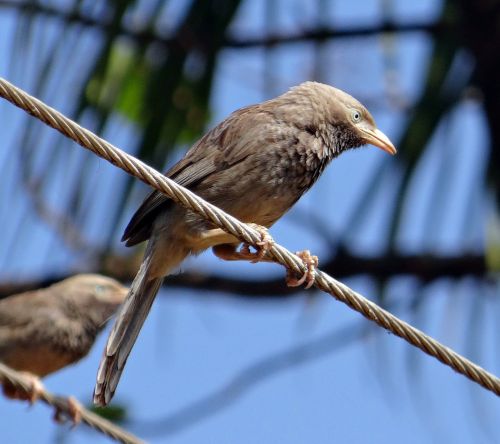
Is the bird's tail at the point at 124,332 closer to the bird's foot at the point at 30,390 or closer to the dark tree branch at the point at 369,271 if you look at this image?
the bird's foot at the point at 30,390

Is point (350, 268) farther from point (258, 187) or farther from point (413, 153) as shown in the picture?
point (258, 187)

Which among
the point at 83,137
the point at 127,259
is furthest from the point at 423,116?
the point at 83,137

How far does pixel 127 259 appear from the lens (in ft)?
32.4

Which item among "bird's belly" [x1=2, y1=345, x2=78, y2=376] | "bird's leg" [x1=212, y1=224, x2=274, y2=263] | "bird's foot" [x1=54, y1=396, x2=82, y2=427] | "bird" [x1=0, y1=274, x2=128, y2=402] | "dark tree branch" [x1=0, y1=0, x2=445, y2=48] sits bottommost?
"bird's foot" [x1=54, y1=396, x2=82, y2=427]

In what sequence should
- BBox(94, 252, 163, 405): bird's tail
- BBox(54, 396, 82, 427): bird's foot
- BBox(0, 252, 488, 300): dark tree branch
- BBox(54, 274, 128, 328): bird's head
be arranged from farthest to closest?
BBox(0, 252, 488, 300): dark tree branch < BBox(54, 274, 128, 328): bird's head < BBox(54, 396, 82, 427): bird's foot < BBox(94, 252, 163, 405): bird's tail

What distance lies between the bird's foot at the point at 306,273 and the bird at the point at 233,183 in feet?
0.98

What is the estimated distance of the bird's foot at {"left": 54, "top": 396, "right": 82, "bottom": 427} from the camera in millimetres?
8047

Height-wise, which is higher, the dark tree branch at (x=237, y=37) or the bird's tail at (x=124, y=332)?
the dark tree branch at (x=237, y=37)

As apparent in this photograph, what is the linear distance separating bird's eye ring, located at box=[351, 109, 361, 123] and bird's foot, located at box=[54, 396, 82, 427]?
2045mm

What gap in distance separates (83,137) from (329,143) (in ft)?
6.75

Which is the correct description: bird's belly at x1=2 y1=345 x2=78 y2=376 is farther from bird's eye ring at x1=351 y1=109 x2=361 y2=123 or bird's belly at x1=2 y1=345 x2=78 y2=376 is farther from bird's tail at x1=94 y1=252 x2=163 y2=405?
bird's eye ring at x1=351 y1=109 x2=361 y2=123

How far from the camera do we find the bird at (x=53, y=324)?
8766mm

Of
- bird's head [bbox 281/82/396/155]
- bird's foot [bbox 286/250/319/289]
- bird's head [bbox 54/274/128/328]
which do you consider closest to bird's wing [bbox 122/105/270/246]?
bird's head [bbox 281/82/396/155]

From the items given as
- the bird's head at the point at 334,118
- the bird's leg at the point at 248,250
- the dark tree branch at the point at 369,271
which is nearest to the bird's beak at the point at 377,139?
the bird's head at the point at 334,118
